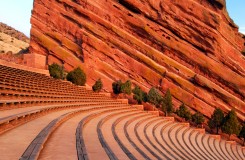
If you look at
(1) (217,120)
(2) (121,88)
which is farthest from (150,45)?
(1) (217,120)

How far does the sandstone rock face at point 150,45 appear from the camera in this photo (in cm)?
5116

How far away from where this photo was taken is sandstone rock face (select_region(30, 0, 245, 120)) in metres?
51.2

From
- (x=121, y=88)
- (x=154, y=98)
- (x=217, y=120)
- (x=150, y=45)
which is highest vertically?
(x=150, y=45)

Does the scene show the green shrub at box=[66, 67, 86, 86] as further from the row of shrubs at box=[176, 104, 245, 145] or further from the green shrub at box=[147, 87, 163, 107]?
the row of shrubs at box=[176, 104, 245, 145]

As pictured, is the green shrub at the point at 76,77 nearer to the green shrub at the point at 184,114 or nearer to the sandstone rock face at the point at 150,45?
the sandstone rock face at the point at 150,45

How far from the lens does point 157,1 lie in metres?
55.0

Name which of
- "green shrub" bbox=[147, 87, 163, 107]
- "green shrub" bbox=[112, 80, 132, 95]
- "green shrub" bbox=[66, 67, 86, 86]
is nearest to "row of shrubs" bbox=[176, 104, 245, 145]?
"green shrub" bbox=[147, 87, 163, 107]

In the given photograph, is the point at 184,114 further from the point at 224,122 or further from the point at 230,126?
the point at 230,126

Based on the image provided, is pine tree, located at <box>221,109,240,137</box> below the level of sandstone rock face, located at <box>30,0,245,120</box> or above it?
below

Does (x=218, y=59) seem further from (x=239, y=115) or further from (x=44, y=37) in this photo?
(x=44, y=37)

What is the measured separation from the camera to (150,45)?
53.9 metres

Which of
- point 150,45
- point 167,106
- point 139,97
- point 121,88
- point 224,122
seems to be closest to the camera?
point 139,97

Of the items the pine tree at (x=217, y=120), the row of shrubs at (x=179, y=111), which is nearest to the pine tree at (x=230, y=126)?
the row of shrubs at (x=179, y=111)

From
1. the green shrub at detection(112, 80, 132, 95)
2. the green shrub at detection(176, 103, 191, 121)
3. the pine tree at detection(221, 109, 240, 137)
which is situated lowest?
the pine tree at detection(221, 109, 240, 137)
